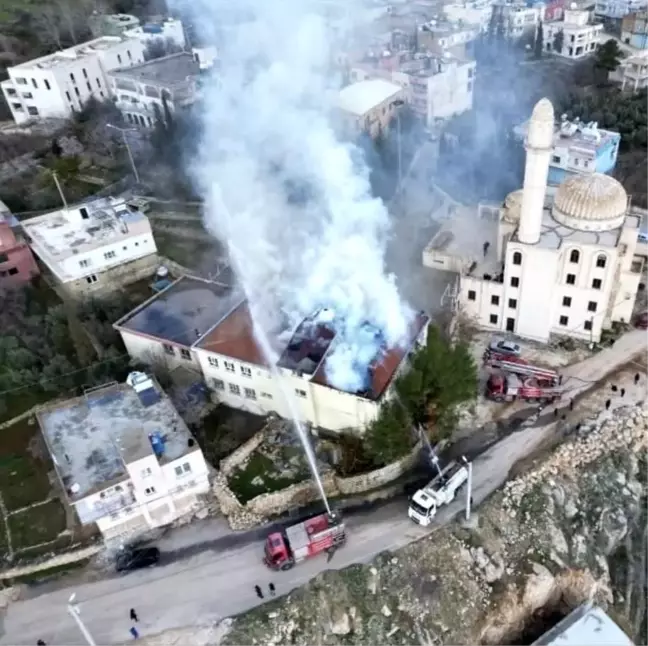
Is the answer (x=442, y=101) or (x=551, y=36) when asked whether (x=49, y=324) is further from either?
(x=551, y=36)

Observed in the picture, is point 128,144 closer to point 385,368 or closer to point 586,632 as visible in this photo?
point 385,368

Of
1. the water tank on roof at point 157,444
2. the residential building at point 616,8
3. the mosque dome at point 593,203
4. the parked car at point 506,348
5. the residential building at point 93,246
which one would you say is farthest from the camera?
the residential building at point 616,8

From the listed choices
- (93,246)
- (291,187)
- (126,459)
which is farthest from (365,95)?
(126,459)

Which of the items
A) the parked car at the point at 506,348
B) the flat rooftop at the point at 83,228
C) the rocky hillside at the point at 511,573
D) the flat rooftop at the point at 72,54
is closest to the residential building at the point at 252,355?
the parked car at the point at 506,348

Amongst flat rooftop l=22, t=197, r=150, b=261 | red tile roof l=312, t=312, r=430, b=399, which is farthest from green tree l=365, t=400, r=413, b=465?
flat rooftop l=22, t=197, r=150, b=261

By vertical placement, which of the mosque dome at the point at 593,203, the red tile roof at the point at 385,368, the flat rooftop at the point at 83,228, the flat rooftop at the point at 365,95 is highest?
the mosque dome at the point at 593,203

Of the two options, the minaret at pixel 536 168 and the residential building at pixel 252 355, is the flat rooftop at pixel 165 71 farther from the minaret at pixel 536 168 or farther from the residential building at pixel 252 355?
the minaret at pixel 536 168
